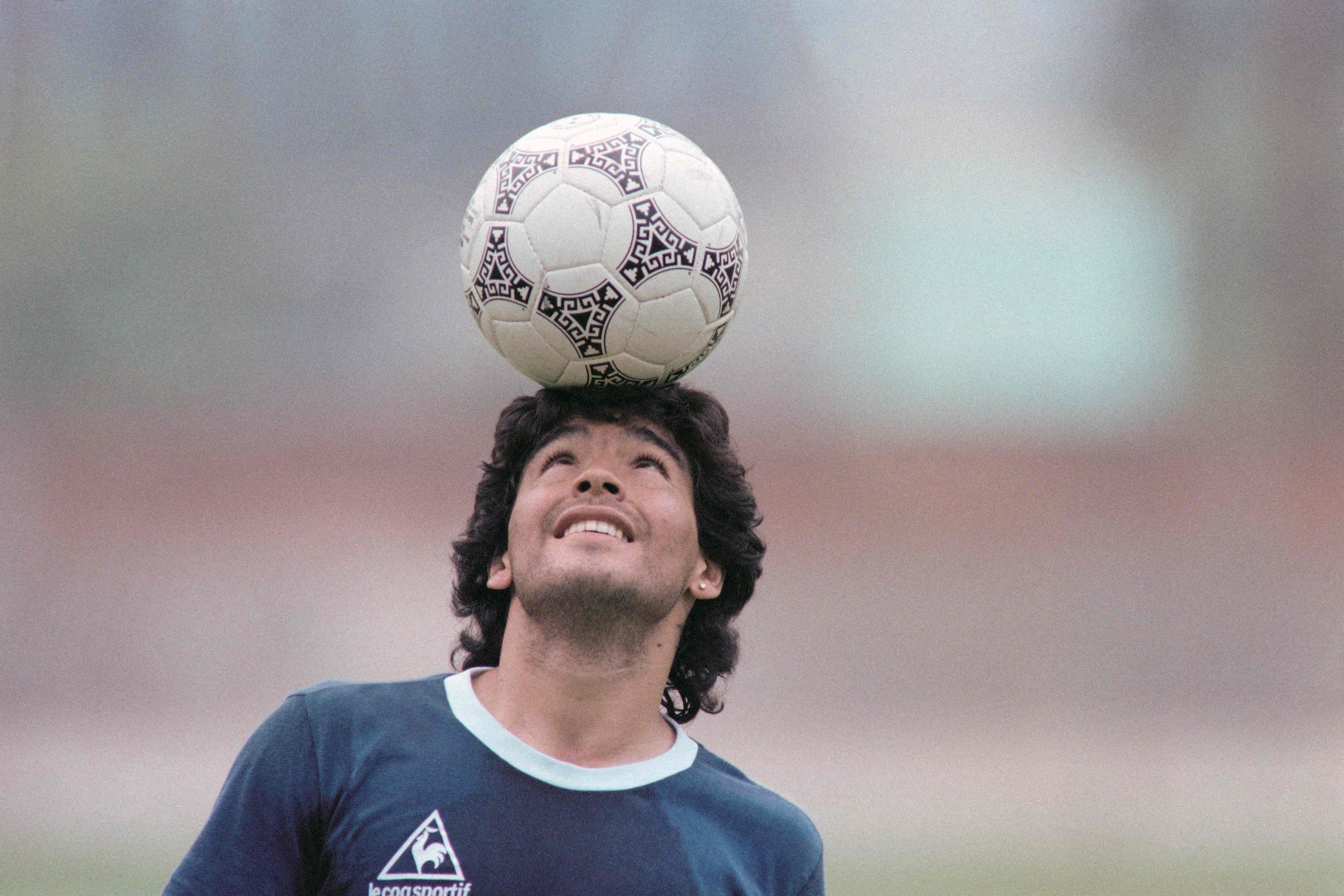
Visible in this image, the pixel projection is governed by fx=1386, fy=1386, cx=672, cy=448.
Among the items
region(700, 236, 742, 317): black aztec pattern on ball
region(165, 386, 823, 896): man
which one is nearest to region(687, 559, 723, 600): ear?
region(165, 386, 823, 896): man

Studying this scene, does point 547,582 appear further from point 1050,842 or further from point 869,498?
point 869,498

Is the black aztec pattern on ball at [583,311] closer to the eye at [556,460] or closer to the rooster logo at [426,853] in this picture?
the eye at [556,460]

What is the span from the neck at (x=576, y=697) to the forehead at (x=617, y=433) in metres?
0.46

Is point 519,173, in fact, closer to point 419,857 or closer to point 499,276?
point 499,276

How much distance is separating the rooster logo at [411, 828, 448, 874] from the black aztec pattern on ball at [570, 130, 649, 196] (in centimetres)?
161

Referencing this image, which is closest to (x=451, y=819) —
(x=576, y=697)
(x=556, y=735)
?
(x=556, y=735)

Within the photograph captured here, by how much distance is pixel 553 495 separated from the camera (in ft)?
11.7

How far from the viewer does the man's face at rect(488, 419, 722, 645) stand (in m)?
3.40

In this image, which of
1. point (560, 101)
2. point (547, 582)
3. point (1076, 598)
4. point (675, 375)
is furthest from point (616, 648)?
point (560, 101)

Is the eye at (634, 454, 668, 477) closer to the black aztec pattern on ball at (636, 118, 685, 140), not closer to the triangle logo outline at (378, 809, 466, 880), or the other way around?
the black aztec pattern on ball at (636, 118, 685, 140)

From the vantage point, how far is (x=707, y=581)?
3906 mm

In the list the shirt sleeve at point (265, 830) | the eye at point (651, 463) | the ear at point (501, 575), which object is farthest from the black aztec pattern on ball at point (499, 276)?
the shirt sleeve at point (265, 830)

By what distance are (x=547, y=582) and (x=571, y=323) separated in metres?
0.65

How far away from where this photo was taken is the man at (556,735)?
10.1 feet
